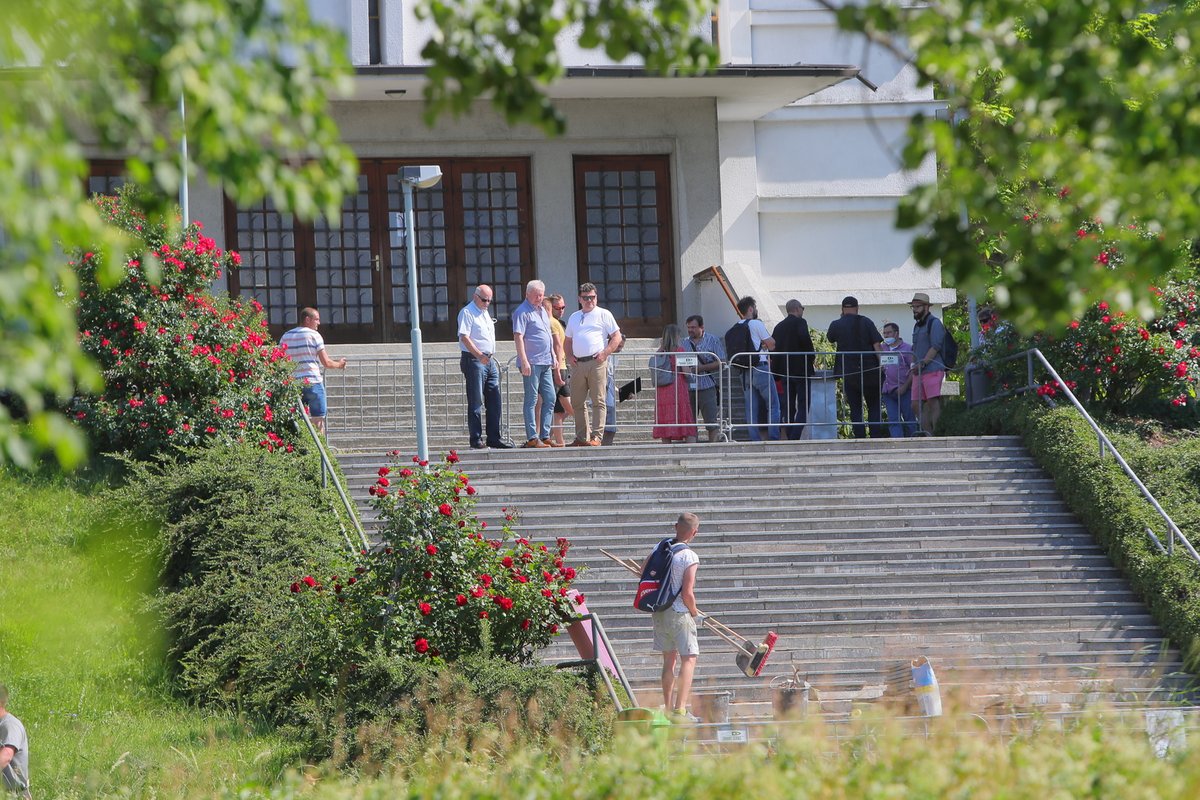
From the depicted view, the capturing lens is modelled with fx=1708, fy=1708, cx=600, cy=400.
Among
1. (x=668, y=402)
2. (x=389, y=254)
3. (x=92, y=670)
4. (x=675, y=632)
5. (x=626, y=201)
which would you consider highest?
(x=626, y=201)

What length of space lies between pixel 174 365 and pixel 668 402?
593 centimetres

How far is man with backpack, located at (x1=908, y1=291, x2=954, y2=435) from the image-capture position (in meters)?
20.7

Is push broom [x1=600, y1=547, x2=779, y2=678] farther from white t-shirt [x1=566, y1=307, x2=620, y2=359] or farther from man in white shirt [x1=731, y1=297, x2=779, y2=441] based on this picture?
man in white shirt [x1=731, y1=297, x2=779, y2=441]

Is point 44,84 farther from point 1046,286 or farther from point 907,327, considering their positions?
point 907,327

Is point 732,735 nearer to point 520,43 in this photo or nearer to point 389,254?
point 520,43

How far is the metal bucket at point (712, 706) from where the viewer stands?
12305 mm

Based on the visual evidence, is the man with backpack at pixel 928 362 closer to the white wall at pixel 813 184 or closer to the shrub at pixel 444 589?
the white wall at pixel 813 184

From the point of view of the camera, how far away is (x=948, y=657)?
14.6 meters

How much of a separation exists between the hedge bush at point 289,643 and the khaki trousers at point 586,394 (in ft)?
10.9

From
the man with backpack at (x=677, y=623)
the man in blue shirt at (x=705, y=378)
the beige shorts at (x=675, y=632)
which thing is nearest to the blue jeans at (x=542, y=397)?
the man in blue shirt at (x=705, y=378)

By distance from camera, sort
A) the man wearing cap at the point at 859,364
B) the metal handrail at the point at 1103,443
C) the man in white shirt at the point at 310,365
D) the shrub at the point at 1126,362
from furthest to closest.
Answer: the man wearing cap at the point at 859,364 < the shrub at the point at 1126,362 < the man in white shirt at the point at 310,365 < the metal handrail at the point at 1103,443

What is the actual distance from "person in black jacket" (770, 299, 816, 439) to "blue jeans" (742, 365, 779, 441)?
154 millimetres

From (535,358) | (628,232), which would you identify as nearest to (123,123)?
(535,358)

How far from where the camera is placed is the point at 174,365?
18.1 meters
